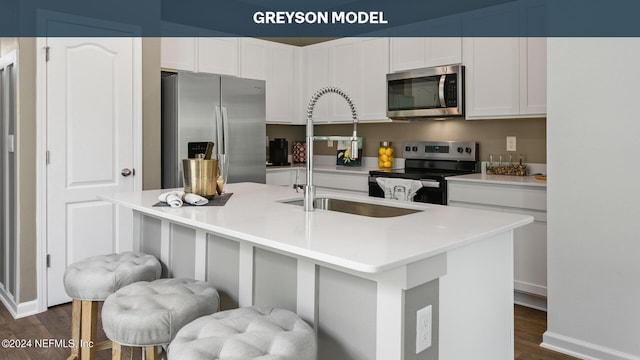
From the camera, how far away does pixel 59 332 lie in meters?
2.80

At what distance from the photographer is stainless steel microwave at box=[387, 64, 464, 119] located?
12.5 feet

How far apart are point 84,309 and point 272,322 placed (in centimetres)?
105

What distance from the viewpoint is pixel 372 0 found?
4734mm

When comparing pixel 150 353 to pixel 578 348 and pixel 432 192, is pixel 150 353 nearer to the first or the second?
pixel 578 348

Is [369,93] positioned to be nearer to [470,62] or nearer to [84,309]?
[470,62]

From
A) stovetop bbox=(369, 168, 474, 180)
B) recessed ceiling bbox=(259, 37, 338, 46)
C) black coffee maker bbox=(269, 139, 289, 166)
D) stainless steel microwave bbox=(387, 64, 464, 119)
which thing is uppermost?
recessed ceiling bbox=(259, 37, 338, 46)

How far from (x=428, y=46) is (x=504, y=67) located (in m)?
0.73

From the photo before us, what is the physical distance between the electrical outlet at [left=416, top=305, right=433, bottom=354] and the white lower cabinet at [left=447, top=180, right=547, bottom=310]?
2071mm

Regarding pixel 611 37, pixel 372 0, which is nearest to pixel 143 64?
pixel 372 0

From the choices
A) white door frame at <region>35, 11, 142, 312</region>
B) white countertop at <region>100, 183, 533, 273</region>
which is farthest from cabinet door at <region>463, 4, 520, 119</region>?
white door frame at <region>35, 11, 142, 312</region>

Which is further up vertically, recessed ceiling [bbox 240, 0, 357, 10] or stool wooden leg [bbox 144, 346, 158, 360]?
recessed ceiling [bbox 240, 0, 357, 10]

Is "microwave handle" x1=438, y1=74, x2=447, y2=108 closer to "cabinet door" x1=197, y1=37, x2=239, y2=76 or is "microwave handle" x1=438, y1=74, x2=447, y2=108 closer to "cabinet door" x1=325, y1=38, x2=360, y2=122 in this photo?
"cabinet door" x1=325, y1=38, x2=360, y2=122

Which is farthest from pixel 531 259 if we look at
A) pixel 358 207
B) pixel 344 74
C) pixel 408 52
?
pixel 344 74

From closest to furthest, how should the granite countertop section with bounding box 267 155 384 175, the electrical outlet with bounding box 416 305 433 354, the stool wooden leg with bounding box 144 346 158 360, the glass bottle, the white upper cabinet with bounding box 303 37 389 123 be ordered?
1. the electrical outlet with bounding box 416 305 433 354
2. the stool wooden leg with bounding box 144 346 158 360
3. the white upper cabinet with bounding box 303 37 389 123
4. the granite countertop section with bounding box 267 155 384 175
5. the glass bottle
